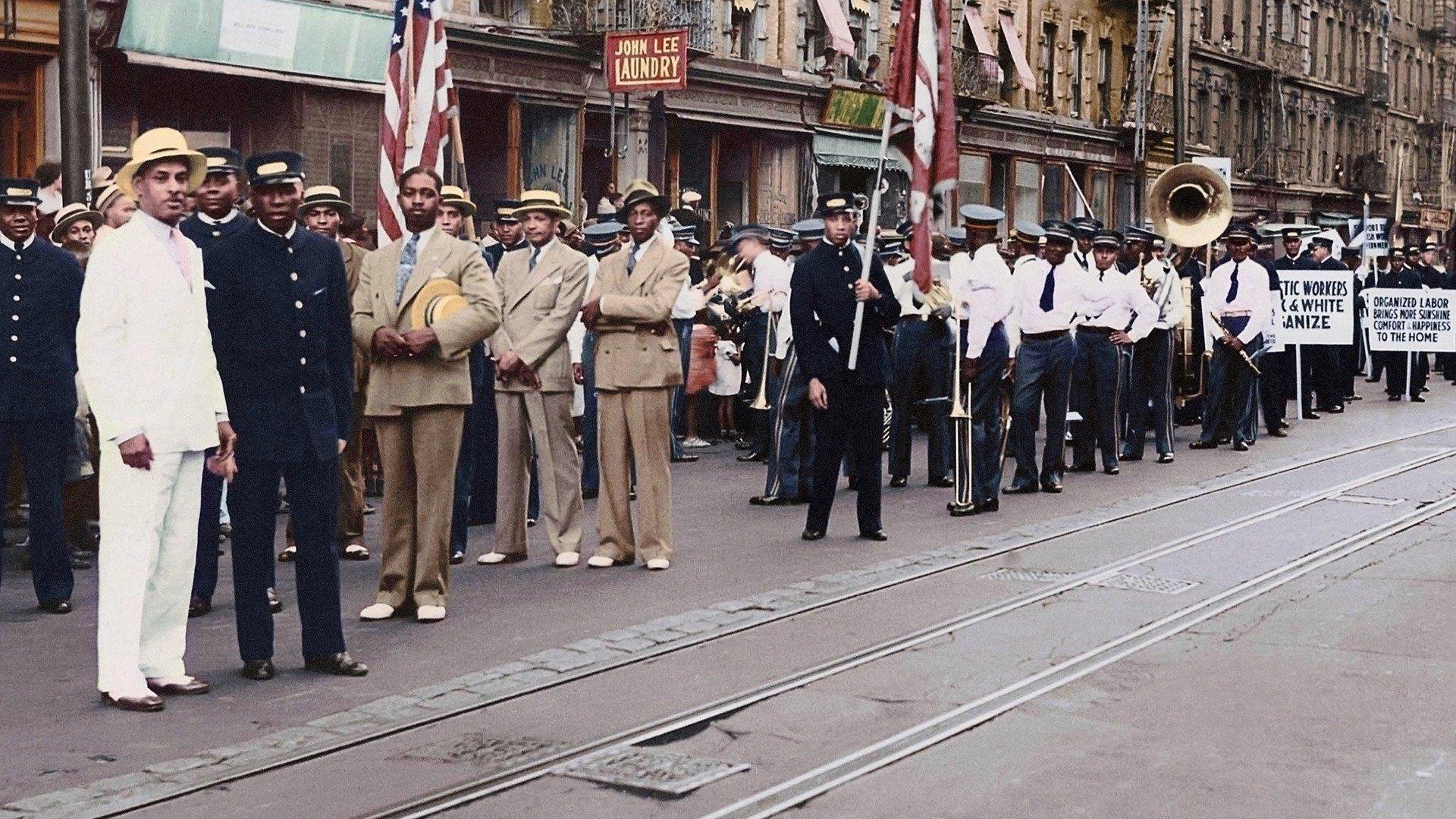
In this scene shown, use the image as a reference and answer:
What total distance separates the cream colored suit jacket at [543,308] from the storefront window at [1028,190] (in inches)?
1356

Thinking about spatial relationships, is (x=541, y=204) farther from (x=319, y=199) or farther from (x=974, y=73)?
(x=974, y=73)

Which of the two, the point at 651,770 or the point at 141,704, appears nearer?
the point at 651,770

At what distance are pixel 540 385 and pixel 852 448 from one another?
2.25 meters

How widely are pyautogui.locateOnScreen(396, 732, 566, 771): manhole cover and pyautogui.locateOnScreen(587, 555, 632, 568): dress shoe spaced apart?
4.13 metres

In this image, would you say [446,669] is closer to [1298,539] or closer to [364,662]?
[364,662]

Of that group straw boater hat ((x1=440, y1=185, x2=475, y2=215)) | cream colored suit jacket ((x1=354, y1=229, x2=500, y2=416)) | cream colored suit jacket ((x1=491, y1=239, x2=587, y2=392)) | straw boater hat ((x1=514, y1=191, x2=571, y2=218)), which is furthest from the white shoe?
straw boater hat ((x1=440, y1=185, x2=475, y2=215))

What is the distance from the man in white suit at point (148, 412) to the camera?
7.70 meters

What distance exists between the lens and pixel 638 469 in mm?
11500

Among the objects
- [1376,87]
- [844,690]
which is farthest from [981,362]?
[1376,87]

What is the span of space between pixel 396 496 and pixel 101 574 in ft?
6.89

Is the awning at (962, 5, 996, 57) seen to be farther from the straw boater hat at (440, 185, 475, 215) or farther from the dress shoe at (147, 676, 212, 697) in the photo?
the dress shoe at (147, 676, 212, 697)

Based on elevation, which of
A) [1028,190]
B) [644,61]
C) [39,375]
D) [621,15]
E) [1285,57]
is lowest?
[39,375]

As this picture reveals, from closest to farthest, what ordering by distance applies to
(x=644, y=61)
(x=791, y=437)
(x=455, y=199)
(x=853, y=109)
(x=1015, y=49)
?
1. (x=455, y=199)
2. (x=791, y=437)
3. (x=644, y=61)
4. (x=853, y=109)
5. (x=1015, y=49)

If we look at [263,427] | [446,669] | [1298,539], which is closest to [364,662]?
[446,669]
